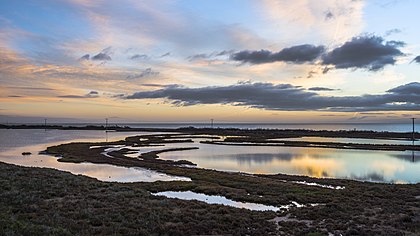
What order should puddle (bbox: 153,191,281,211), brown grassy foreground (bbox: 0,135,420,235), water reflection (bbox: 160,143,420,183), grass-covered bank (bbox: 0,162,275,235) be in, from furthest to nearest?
1. water reflection (bbox: 160,143,420,183)
2. puddle (bbox: 153,191,281,211)
3. brown grassy foreground (bbox: 0,135,420,235)
4. grass-covered bank (bbox: 0,162,275,235)

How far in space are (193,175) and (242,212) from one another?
19051mm

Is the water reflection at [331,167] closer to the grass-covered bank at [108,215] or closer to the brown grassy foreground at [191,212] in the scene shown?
the brown grassy foreground at [191,212]

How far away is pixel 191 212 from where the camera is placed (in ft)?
61.9

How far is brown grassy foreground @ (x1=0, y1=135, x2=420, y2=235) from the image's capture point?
50.3 feet

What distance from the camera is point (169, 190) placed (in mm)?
29078

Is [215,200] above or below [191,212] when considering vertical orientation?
below

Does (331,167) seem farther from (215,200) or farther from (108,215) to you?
(108,215)

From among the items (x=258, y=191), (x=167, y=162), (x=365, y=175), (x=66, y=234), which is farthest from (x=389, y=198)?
(x=167, y=162)

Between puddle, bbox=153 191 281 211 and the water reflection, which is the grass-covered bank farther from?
the water reflection

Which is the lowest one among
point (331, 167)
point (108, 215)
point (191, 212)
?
point (331, 167)

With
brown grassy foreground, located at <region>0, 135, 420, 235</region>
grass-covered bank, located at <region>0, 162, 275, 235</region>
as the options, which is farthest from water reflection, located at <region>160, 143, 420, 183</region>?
grass-covered bank, located at <region>0, 162, 275, 235</region>

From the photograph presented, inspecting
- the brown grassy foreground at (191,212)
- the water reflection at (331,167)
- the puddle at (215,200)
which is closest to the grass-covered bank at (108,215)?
the brown grassy foreground at (191,212)

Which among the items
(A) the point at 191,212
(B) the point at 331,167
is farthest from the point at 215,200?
(B) the point at 331,167

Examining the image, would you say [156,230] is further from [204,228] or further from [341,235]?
[341,235]
